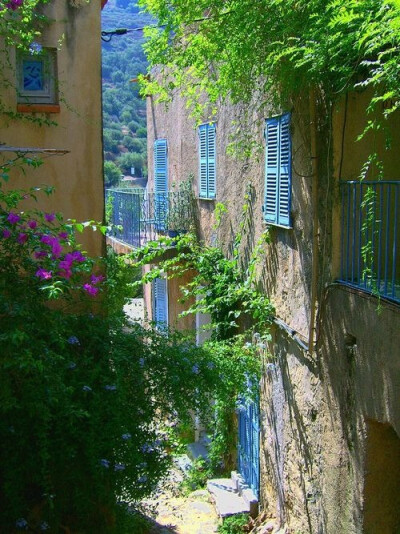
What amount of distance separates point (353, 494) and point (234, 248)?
4353mm

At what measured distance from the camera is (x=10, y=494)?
5160 mm

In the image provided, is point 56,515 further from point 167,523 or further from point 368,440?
point 167,523

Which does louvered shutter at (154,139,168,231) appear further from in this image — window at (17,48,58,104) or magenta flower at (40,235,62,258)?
magenta flower at (40,235,62,258)

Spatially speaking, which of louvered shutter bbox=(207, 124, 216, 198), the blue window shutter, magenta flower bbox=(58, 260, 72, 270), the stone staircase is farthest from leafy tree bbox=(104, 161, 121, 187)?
magenta flower bbox=(58, 260, 72, 270)

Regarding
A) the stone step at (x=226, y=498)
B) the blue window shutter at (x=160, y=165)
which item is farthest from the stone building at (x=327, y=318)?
the blue window shutter at (x=160, y=165)

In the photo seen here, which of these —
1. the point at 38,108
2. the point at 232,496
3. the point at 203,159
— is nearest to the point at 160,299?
the point at 203,159

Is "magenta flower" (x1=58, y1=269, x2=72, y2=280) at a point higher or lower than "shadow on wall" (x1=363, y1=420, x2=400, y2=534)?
higher

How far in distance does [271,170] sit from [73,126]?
8.89 feet

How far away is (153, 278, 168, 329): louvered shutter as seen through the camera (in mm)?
14664

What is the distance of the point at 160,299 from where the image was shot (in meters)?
15.1

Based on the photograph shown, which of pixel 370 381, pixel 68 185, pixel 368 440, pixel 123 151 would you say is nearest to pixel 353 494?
pixel 368 440

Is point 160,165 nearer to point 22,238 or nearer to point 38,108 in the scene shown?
point 38,108

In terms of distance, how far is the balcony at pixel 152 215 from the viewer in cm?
1184

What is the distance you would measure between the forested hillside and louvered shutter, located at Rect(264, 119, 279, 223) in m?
34.6
